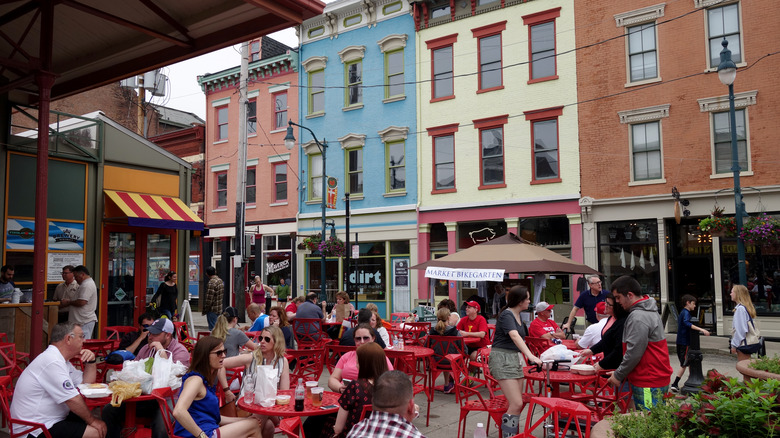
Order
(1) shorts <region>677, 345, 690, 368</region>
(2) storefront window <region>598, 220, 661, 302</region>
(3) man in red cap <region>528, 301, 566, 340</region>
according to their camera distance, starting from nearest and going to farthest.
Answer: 1. (3) man in red cap <region>528, 301, 566, 340</region>
2. (1) shorts <region>677, 345, 690, 368</region>
3. (2) storefront window <region>598, 220, 661, 302</region>

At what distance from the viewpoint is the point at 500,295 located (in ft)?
60.1

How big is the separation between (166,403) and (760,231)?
1370 centimetres

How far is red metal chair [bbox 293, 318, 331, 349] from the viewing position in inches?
461

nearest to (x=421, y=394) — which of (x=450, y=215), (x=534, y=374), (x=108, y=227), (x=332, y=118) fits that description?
(x=534, y=374)

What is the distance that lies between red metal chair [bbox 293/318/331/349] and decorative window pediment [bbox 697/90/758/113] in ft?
42.3

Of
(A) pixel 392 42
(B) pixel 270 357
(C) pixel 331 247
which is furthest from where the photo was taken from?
(A) pixel 392 42

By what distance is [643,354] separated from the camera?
5391 millimetres

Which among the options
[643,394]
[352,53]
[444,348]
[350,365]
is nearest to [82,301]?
[444,348]

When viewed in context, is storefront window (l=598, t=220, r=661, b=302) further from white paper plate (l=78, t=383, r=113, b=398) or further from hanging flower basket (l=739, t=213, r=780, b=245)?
white paper plate (l=78, t=383, r=113, b=398)

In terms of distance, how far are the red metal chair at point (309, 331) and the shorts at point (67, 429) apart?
22.5 ft

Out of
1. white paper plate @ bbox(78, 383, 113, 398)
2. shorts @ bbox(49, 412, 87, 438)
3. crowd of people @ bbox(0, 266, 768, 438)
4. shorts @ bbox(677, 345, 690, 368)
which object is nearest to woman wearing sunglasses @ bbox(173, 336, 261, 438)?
crowd of people @ bbox(0, 266, 768, 438)

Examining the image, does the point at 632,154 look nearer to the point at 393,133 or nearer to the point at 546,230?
the point at 546,230

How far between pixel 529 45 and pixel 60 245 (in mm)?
15737

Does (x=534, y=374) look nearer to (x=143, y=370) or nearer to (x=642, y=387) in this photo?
(x=642, y=387)
